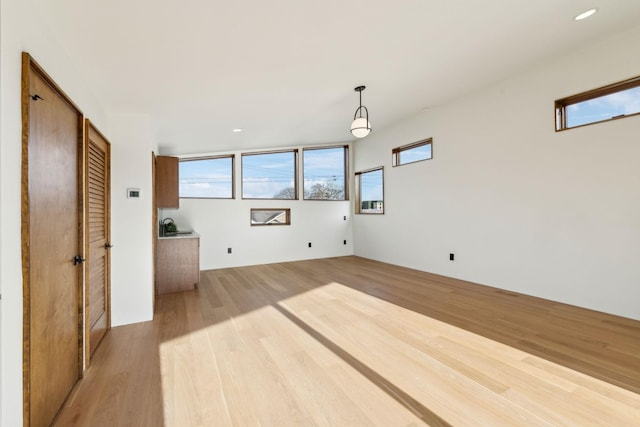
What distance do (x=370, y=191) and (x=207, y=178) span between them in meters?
3.59

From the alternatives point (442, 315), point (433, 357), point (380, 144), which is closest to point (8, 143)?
point (433, 357)

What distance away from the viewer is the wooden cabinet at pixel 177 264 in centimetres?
406

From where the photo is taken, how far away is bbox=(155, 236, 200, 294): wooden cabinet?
4.06 m

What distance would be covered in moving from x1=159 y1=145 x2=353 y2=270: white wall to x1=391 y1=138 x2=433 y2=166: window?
1830mm

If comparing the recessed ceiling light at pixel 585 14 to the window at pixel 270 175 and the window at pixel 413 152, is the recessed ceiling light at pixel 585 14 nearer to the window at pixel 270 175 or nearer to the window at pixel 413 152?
the window at pixel 413 152

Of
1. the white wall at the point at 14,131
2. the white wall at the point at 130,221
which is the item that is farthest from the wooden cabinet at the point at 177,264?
the white wall at the point at 14,131

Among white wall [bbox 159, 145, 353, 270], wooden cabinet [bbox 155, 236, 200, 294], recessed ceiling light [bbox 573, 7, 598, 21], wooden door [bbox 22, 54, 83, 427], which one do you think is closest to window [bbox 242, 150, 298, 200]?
white wall [bbox 159, 145, 353, 270]

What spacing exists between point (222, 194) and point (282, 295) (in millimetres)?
2965

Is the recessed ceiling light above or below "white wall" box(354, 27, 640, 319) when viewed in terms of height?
above

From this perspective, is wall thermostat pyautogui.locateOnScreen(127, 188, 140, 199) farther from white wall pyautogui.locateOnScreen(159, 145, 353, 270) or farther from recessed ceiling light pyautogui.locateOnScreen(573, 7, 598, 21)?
recessed ceiling light pyautogui.locateOnScreen(573, 7, 598, 21)

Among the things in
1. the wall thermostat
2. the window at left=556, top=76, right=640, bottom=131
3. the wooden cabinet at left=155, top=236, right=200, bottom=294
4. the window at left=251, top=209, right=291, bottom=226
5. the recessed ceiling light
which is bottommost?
the wooden cabinet at left=155, top=236, right=200, bottom=294

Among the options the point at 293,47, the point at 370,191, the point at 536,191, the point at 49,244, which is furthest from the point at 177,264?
the point at 536,191

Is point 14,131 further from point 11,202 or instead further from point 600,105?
point 600,105

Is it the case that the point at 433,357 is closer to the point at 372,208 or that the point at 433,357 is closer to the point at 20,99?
the point at 20,99
